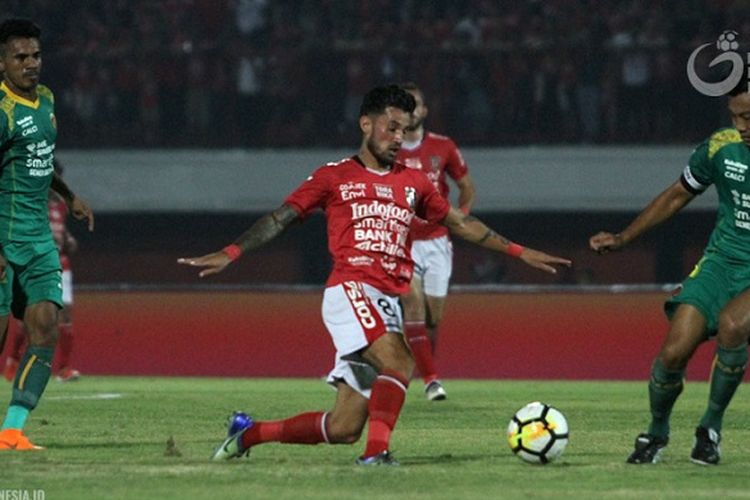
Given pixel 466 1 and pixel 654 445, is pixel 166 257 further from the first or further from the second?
pixel 654 445

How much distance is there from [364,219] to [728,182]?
176 cm

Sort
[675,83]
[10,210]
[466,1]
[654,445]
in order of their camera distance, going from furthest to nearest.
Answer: [466,1] < [675,83] < [10,210] < [654,445]

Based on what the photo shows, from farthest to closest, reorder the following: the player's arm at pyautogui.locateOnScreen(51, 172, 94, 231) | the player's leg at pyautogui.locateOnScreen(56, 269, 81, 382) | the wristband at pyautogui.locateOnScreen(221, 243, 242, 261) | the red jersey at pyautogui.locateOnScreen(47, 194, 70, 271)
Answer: the player's leg at pyautogui.locateOnScreen(56, 269, 81, 382)
the red jersey at pyautogui.locateOnScreen(47, 194, 70, 271)
the player's arm at pyautogui.locateOnScreen(51, 172, 94, 231)
the wristband at pyautogui.locateOnScreen(221, 243, 242, 261)

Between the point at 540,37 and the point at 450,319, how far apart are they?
541 cm

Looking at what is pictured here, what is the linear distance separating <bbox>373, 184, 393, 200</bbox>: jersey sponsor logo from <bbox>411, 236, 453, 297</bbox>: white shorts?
5.79 m

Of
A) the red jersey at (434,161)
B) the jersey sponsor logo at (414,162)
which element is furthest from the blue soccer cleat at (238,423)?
the jersey sponsor logo at (414,162)

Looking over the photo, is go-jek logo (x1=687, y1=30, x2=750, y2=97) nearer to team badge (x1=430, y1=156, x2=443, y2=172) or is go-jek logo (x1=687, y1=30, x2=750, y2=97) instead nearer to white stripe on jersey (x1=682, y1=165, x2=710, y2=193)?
team badge (x1=430, y1=156, x2=443, y2=172)

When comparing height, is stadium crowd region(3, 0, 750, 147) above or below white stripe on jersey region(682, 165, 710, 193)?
below

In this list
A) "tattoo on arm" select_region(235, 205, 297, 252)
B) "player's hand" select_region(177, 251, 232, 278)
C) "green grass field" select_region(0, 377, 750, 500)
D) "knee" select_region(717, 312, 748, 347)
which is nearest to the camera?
"green grass field" select_region(0, 377, 750, 500)

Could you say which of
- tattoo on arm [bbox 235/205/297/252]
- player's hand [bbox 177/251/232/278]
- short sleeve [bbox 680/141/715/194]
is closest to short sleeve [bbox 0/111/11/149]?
→ tattoo on arm [bbox 235/205/297/252]

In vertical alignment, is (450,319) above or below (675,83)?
below

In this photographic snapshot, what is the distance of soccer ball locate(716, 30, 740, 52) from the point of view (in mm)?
20070

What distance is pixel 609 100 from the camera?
21.3 meters

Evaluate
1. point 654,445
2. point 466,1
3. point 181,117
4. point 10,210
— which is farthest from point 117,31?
point 654,445
